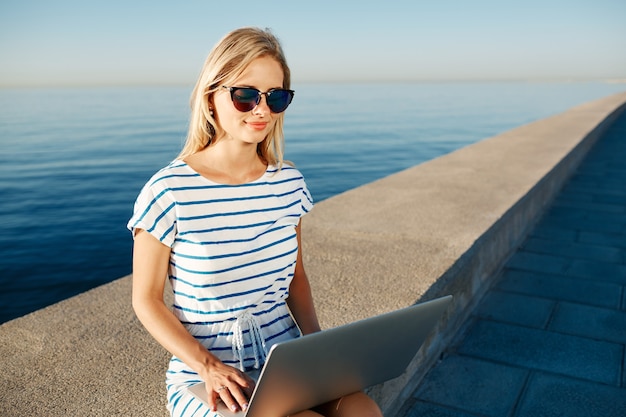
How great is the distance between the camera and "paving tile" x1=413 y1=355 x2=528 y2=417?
2.86 metres

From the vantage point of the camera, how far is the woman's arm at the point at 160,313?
1.73 m

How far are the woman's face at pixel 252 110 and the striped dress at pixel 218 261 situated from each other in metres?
0.18

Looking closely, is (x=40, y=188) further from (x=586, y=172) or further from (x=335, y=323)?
(x=335, y=323)

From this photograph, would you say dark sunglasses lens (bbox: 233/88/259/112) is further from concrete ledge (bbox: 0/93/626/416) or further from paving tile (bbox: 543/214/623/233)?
paving tile (bbox: 543/214/623/233)

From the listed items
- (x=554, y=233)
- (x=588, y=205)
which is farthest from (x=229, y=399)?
(x=588, y=205)

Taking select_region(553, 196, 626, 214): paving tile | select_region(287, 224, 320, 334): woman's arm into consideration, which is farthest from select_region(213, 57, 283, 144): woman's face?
select_region(553, 196, 626, 214): paving tile

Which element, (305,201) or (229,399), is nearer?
(229,399)

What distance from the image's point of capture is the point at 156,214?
1.77 metres

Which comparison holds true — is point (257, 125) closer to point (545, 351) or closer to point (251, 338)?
point (251, 338)

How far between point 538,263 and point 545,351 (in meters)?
1.63

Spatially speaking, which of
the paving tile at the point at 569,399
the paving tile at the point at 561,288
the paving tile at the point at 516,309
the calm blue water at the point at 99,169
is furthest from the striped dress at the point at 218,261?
the paving tile at the point at 561,288

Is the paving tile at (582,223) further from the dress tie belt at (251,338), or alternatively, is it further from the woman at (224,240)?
the dress tie belt at (251,338)

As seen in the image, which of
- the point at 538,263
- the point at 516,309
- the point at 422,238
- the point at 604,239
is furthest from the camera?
the point at 604,239

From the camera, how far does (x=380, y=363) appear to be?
1801 millimetres
